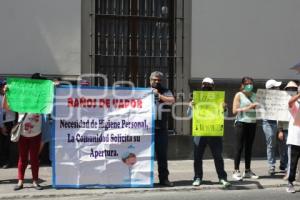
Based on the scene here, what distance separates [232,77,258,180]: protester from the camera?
1004 cm

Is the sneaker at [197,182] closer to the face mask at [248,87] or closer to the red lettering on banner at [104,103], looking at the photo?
the face mask at [248,87]

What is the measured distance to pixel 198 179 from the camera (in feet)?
31.2

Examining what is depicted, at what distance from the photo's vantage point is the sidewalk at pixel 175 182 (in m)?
8.63

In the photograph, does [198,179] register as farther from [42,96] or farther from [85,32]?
[85,32]

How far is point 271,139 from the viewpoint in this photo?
10703mm

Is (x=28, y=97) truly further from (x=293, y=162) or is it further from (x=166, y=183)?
(x=293, y=162)

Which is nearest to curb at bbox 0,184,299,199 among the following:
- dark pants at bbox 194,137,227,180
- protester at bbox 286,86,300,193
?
dark pants at bbox 194,137,227,180

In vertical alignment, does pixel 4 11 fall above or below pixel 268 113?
above

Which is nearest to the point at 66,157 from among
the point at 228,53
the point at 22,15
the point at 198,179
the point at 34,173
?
the point at 34,173

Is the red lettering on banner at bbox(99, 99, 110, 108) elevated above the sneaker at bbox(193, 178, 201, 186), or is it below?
above

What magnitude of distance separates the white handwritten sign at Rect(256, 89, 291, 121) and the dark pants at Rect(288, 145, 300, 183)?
121cm

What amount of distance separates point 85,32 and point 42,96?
343 cm

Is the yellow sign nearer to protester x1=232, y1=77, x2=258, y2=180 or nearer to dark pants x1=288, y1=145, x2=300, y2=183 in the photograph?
protester x1=232, y1=77, x2=258, y2=180

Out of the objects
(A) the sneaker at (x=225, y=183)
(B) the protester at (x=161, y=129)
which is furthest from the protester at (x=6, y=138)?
(A) the sneaker at (x=225, y=183)
